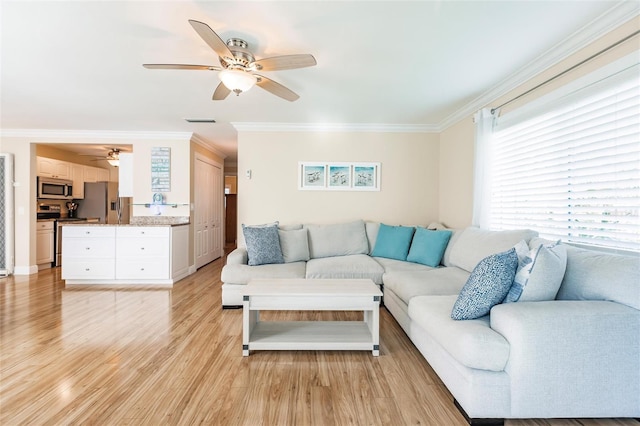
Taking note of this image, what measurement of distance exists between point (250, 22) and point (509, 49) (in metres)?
1.99

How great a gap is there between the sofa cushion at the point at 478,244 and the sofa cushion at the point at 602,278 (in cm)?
55

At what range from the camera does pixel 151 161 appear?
16.6 feet

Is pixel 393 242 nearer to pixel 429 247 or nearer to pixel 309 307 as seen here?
pixel 429 247

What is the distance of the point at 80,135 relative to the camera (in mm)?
5043

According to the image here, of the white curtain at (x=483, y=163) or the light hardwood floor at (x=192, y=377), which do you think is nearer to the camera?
the light hardwood floor at (x=192, y=377)

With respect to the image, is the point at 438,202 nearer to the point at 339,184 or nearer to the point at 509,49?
the point at 339,184

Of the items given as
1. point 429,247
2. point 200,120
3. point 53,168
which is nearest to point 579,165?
point 429,247

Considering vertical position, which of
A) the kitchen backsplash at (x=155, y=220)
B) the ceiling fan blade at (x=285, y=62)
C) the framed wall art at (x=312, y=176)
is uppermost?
the ceiling fan blade at (x=285, y=62)

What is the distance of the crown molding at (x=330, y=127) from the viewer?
4613 mm

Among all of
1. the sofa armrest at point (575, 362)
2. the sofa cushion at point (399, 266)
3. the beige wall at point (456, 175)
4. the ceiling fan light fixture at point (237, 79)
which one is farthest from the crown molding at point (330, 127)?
the sofa armrest at point (575, 362)

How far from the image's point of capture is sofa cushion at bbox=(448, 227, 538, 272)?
102 inches

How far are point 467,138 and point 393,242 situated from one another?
5.35ft

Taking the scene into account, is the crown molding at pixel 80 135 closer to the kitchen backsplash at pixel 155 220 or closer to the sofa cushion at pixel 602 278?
the kitchen backsplash at pixel 155 220

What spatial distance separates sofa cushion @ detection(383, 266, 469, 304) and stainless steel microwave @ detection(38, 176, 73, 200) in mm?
6225
